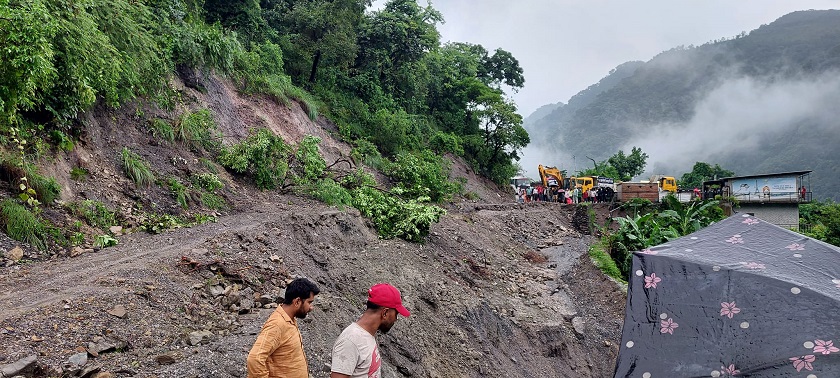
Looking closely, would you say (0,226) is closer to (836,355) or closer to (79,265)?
(79,265)

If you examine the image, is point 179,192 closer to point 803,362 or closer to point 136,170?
point 136,170

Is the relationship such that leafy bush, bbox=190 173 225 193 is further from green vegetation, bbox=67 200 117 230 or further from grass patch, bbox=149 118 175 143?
green vegetation, bbox=67 200 117 230

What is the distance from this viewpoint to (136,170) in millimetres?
9227

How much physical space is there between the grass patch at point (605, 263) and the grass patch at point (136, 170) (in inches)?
422

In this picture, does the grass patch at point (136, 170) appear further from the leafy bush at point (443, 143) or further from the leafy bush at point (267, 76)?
the leafy bush at point (443, 143)

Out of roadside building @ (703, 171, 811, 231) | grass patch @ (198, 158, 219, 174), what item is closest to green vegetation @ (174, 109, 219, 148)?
grass patch @ (198, 158, 219, 174)

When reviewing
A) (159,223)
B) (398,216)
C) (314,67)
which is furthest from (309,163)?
(314,67)

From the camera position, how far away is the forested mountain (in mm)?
107663

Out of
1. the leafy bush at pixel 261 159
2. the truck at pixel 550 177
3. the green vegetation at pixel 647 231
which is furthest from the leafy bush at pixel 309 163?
the truck at pixel 550 177

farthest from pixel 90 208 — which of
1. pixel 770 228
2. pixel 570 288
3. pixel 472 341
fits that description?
pixel 570 288

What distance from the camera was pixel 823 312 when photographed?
3271 mm

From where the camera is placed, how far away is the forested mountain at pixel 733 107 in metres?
108

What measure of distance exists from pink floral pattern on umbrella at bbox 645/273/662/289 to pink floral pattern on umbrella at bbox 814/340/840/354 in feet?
3.33

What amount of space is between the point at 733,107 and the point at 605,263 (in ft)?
493
